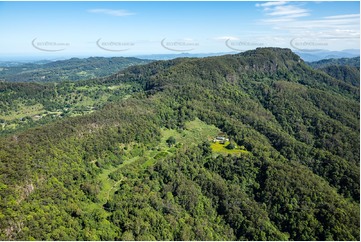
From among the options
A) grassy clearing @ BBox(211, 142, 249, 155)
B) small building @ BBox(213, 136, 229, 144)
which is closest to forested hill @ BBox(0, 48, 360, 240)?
grassy clearing @ BBox(211, 142, 249, 155)

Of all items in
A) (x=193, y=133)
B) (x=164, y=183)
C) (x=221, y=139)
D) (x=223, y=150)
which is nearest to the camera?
(x=164, y=183)

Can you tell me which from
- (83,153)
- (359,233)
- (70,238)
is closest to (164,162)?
(83,153)

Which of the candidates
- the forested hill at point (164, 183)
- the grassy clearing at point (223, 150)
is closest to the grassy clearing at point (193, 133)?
the forested hill at point (164, 183)

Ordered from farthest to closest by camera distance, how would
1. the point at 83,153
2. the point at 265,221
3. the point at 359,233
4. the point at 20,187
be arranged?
the point at 83,153 < the point at 265,221 < the point at 359,233 < the point at 20,187

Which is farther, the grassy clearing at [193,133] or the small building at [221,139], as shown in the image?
the small building at [221,139]

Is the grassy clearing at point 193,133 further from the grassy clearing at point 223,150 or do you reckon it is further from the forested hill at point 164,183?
the grassy clearing at point 223,150

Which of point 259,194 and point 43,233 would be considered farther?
point 259,194

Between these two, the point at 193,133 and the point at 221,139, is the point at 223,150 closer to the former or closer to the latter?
the point at 221,139

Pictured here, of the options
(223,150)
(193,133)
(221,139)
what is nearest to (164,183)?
(223,150)

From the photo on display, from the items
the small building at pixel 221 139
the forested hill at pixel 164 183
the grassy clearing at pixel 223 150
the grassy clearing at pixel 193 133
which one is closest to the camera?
the forested hill at pixel 164 183

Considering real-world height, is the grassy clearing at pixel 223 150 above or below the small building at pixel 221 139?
below

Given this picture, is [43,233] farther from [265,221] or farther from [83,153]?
[265,221]
